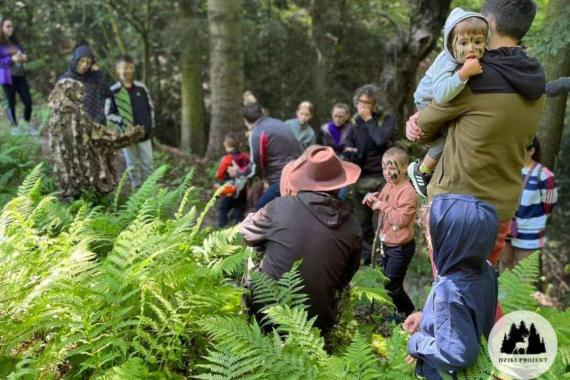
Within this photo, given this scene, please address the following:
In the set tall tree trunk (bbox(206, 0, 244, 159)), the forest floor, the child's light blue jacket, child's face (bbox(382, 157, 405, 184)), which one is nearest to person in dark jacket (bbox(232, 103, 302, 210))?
the forest floor

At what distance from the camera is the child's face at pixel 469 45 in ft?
9.29

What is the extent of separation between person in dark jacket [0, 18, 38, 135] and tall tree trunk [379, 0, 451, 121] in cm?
646

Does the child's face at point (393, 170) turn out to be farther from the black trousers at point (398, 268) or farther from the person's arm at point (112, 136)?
the person's arm at point (112, 136)

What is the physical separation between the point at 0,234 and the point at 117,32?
10.2 meters

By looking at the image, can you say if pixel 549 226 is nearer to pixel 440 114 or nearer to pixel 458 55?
pixel 440 114

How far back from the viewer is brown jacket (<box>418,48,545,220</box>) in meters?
2.95

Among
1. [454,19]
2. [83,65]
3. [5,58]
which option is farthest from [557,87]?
[5,58]

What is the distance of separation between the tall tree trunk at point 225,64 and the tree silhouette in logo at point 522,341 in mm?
7887

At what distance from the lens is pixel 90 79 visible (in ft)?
23.7

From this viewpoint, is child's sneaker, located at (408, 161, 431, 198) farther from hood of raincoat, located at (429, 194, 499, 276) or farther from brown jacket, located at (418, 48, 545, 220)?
hood of raincoat, located at (429, 194, 499, 276)

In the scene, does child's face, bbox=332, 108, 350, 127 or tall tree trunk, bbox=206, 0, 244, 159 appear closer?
child's face, bbox=332, 108, 350, 127

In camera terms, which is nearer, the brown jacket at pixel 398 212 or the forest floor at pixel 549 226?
the brown jacket at pixel 398 212

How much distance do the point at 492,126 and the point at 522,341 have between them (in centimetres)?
122

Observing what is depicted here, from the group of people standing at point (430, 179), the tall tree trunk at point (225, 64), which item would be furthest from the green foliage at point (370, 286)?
the tall tree trunk at point (225, 64)
